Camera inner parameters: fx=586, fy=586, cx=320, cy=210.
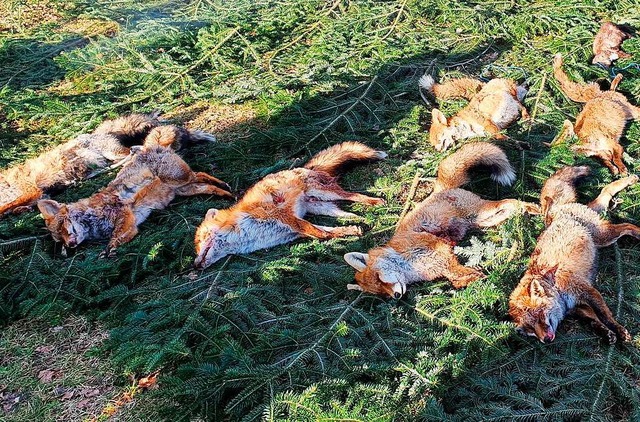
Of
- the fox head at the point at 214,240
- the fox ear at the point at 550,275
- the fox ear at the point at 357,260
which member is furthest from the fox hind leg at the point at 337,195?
the fox ear at the point at 550,275

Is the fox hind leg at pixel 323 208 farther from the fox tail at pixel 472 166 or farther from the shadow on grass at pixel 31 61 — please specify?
the shadow on grass at pixel 31 61

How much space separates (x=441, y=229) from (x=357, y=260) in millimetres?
888

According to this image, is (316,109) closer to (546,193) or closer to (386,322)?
(546,193)

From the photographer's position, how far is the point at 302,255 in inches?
199

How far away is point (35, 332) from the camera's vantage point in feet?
16.3

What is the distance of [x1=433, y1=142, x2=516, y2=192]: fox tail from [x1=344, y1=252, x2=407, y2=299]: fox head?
1187 mm

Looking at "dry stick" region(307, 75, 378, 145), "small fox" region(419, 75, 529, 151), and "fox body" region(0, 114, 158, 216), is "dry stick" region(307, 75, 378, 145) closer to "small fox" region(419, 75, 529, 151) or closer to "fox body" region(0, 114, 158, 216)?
"small fox" region(419, 75, 529, 151)

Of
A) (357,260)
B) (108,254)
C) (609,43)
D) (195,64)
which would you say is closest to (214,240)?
(108,254)

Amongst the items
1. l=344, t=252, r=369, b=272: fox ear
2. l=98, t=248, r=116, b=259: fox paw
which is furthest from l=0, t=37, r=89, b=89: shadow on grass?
l=344, t=252, r=369, b=272: fox ear

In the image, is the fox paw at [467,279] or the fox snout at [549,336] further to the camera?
the fox paw at [467,279]

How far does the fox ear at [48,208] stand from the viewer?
574cm

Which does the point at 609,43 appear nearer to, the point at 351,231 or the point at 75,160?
the point at 351,231

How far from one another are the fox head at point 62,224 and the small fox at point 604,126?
190 inches

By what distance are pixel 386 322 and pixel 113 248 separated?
9.09 ft
